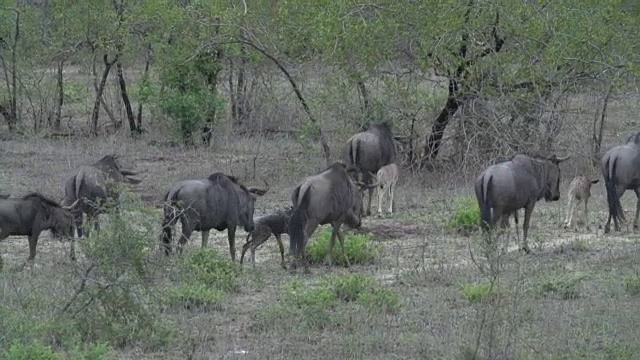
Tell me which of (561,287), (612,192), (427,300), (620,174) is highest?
(620,174)

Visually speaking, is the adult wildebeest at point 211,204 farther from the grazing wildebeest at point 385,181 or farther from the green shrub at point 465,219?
the grazing wildebeest at point 385,181

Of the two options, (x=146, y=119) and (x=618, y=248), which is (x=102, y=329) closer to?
(x=618, y=248)

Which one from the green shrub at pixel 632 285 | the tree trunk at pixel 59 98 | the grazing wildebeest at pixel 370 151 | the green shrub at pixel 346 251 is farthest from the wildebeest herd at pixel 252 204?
the tree trunk at pixel 59 98

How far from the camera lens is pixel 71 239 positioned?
13727mm

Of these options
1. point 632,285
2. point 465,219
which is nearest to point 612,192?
point 465,219

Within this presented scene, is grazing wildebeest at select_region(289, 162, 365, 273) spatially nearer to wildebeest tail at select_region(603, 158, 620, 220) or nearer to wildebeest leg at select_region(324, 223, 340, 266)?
wildebeest leg at select_region(324, 223, 340, 266)

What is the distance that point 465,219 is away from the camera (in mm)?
17031

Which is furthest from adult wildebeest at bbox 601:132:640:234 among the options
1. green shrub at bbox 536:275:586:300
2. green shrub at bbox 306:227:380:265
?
green shrub at bbox 536:275:586:300

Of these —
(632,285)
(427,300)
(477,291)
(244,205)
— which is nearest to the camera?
(477,291)

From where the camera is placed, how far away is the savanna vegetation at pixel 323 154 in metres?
10.5

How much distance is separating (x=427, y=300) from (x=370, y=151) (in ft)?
26.4

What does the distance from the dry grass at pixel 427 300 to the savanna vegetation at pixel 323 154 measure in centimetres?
4

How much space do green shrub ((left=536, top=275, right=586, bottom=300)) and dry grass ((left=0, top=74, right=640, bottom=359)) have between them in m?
0.05

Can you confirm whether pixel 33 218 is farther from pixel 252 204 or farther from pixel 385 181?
pixel 385 181
